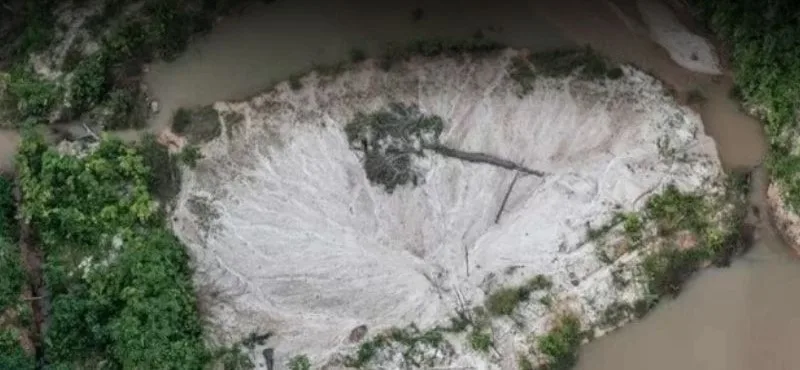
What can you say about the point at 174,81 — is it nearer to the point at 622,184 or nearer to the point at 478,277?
the point at 478,277

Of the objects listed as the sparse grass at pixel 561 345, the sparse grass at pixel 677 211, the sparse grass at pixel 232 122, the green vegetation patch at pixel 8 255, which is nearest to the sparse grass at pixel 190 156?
the sparse grass at pixel 232 122

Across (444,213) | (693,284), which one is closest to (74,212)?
(444,213)

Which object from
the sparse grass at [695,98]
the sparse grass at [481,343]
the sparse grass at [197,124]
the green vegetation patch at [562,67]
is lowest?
the sparse grass at [481,343]

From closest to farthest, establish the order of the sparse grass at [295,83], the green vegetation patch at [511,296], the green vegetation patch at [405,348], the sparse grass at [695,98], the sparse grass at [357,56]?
1. the green vegetation patch at [405,348]
2. the green vegetation patch at [511,296]
3. the sparse grass at [695,98]
4. the sparse grass at [295,83]
5. the sparse grass at [357,56]

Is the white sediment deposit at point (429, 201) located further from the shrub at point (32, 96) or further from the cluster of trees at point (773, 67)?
the shrub at point (32, 96)

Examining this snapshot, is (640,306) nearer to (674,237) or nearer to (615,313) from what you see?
(615,313)

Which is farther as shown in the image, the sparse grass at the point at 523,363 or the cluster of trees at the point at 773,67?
the cluster of trees at the point at 773,67

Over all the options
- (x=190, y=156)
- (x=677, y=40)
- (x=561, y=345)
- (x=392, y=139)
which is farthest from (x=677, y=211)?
(x=190, y=156)
